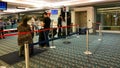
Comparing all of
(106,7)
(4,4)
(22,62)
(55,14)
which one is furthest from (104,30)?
(22,62)

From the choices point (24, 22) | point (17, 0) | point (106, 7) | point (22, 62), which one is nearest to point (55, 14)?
point (17, 0)

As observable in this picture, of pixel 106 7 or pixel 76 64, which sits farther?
pixel 106 7

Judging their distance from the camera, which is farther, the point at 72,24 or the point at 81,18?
the point at 81,18

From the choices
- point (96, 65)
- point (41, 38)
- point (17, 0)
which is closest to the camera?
point (96, 65)

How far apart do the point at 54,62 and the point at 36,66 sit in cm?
54

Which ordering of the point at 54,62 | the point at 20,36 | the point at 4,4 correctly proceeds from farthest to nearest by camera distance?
the point at 4,4 → the point at 20,36 → the point at 54,62

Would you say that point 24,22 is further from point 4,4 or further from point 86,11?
point 86,11

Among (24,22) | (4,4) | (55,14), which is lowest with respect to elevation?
(24,22)

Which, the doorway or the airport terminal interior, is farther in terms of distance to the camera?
the doorway

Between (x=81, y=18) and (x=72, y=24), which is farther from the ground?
(x=81, y=18)

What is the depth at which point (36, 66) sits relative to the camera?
3453 mm

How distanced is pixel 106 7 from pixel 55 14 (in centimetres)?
469

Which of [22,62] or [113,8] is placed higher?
[113,8]

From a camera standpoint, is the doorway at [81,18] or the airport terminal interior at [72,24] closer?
the airport terminal interior at [72,24]
